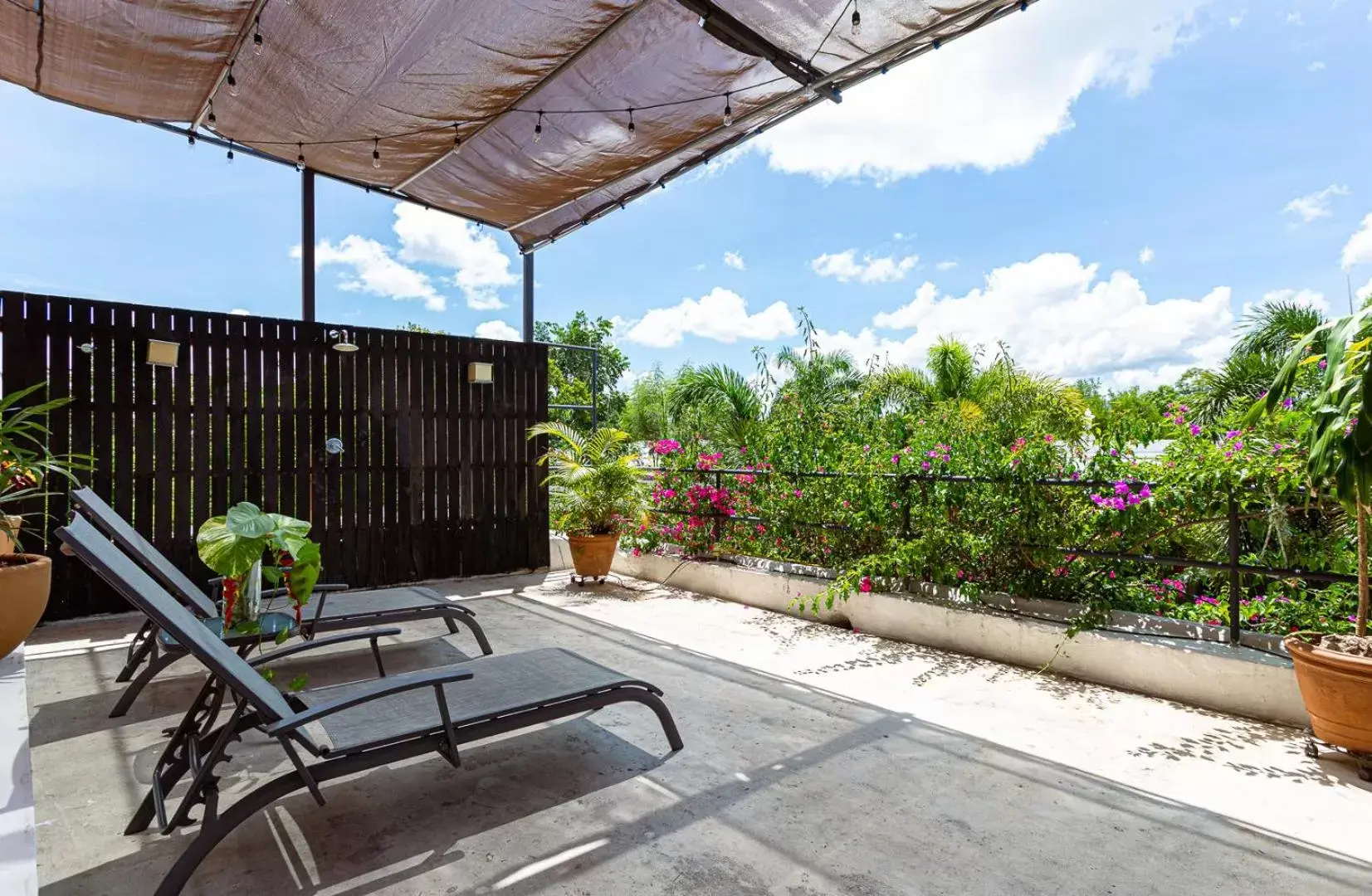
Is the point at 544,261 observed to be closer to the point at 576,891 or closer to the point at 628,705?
the point at 628,705

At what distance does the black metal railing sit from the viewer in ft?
11.1

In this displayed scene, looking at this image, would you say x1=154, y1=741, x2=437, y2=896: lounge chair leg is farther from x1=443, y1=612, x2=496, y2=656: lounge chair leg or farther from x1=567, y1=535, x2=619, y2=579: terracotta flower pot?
x1=567, y1=535, x2=619, y2=579: terracotta flower pot

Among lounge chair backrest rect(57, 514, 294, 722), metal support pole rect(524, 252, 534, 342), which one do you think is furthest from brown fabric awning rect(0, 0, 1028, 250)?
lounge chair backrest rect(57, 514, 294, 722)

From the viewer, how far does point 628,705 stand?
11.6 feet

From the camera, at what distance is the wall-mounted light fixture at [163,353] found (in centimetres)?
534

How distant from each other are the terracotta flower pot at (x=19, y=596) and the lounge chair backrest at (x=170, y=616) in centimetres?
221

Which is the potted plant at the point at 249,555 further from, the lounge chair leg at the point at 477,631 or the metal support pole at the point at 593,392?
the metal support pole at the point at 593,392

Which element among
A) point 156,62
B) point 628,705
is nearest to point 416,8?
point 156,62

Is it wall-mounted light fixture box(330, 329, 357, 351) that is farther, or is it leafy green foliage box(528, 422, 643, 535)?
leafy green foliage box(528, 422, 643, 535)

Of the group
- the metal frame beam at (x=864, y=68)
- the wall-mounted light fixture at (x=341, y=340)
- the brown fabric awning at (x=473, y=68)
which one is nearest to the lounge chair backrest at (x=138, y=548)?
the brown fabric awning at (x=473, y=68)

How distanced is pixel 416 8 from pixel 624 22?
117 centimetres

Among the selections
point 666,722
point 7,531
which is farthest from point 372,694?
point 7,531

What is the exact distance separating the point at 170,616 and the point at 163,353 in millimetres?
4542

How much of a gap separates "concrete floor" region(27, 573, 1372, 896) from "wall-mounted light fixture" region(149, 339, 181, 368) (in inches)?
100
